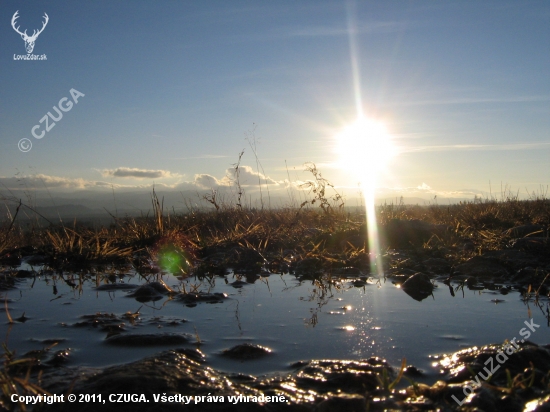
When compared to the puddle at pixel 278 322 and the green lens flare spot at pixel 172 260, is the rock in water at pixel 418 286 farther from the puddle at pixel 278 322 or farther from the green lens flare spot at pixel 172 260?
the green lens flare spot at pixel 172 260

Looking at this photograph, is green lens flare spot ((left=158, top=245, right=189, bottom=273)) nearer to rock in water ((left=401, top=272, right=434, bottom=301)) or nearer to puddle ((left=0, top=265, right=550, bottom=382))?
puddle ((left=0, top=265, right=550, bottom=382))

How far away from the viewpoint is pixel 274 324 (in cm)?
297

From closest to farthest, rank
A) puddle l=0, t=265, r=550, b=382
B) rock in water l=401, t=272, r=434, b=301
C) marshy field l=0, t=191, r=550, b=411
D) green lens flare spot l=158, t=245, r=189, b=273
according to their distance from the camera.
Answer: marshy field l=0, t=191, r=550, b=411, puddle l=0, t=265, r=550, b=382, rock in water l=401, t=272, r=434, b=301, green lens flare spot l=158, t=245, r=189, b=273

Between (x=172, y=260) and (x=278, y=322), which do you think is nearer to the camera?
(x=278, y=322)

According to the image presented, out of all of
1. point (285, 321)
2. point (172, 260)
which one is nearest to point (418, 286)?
point (285, 321)

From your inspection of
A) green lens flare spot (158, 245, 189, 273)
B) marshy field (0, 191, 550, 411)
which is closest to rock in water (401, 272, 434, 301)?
marshy field (0, 191, 550, 411)

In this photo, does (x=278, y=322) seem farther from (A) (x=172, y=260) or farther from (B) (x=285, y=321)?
(A) (x=172, y=260)

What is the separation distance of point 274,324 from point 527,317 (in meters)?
1.67

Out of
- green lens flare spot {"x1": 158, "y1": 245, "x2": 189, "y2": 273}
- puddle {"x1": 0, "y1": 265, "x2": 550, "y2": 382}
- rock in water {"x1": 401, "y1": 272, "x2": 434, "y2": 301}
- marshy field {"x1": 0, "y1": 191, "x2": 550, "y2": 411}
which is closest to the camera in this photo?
marshy field {"x1": 0, "y1": 191, "x2": 550, "y2": 411}

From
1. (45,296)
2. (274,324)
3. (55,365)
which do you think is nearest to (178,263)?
(45,296)

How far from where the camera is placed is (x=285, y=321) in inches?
120

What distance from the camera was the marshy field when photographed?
1.86 metres

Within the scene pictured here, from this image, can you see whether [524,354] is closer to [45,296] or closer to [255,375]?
[255,375]

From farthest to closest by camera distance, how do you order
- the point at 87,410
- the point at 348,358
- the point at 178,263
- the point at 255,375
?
the point at 178,263 → the point at 348,358 → the point at 255,375 → the point at 87,410
